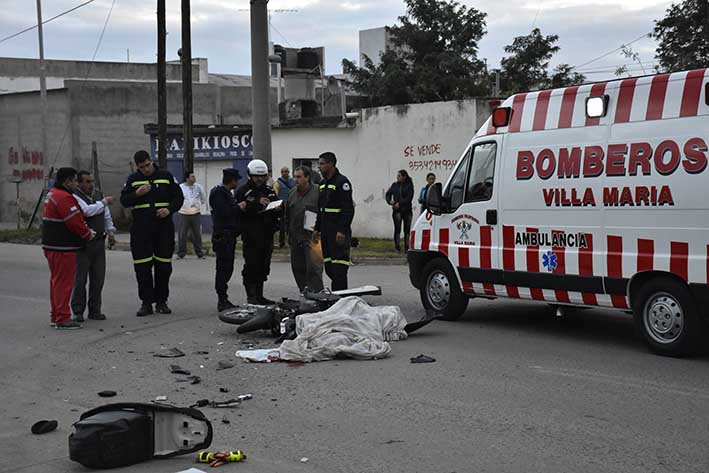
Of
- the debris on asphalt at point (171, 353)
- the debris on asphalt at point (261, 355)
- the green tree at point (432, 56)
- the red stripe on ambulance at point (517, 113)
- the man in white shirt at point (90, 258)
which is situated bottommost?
the debris on asphalt at point (171, 353)

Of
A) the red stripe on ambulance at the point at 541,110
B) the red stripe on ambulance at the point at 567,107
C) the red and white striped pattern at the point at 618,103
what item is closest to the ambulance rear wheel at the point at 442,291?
the red and white striped pattern at the point at 618,103

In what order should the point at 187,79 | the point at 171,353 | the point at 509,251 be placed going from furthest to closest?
1. the point at 187,79
2. the point at 509,251
3. the point at 171,353

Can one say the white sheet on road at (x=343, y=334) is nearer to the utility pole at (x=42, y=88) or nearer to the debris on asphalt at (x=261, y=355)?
the debris on asphalt at (x=261, y=355)

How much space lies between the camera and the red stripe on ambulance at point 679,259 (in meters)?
8.49

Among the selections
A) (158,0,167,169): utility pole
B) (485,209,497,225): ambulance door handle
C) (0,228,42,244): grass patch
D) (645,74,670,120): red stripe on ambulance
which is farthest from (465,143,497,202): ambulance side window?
(0,228,42,244): grass patch

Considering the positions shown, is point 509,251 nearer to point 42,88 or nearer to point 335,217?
Answer: point 335,217

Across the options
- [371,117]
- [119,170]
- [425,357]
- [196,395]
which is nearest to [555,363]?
[425,357]

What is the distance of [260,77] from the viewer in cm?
1884

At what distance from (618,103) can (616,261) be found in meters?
1.53

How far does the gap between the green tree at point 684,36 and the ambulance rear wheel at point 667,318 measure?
62.1 feet

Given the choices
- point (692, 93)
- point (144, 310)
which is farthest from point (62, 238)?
point (692, 93)

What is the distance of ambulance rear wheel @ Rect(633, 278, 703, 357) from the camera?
8.56m

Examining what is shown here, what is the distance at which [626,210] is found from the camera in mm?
8992

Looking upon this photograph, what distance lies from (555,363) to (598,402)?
4.83 feet
